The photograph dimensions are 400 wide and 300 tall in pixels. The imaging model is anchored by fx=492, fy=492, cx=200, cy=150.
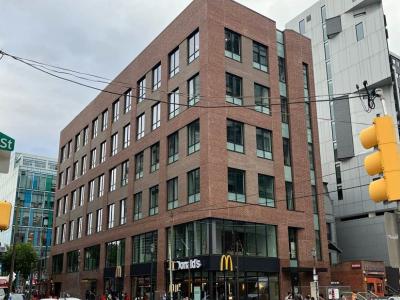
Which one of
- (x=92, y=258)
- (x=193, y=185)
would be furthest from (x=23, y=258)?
(x=193, y=185)

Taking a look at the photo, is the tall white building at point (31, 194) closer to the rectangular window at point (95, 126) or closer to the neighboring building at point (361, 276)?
the rectangular window at point (95, 126)

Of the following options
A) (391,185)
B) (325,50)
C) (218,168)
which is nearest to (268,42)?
(218,168)

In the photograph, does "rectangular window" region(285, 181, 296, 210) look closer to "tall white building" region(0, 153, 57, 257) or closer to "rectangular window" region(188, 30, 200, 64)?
"rectangular window" region(188, 30, 200, 64)

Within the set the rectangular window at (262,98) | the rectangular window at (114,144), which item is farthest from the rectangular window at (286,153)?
the rectangular window at (114,144)

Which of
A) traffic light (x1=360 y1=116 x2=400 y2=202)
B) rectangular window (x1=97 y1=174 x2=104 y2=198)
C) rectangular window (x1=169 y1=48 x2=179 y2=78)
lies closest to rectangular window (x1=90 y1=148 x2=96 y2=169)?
rectangular window (x1=97 y1=174 x2=104 y2=198)

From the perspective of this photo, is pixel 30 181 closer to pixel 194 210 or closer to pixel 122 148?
pixel 122 148

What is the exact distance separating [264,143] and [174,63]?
436 inches

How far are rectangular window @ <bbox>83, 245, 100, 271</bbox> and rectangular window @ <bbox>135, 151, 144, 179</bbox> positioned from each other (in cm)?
1164

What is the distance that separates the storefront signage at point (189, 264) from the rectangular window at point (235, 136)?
29.2 ft

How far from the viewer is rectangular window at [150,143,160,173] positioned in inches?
1763

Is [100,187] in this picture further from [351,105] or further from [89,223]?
[351,105]

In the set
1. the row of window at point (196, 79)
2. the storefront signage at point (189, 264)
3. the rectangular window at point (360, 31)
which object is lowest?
the storefront signage at point (189, 264)

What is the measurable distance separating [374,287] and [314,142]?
15.3 m

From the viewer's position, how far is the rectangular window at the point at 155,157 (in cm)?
4477
